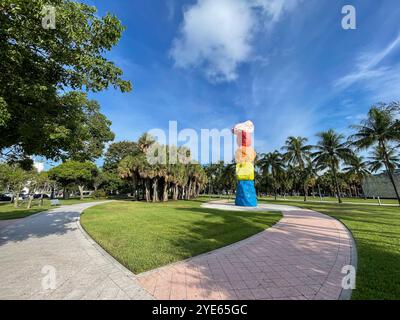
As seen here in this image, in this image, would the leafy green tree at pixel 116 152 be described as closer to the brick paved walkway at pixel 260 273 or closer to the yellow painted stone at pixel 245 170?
the yellow painted stone at pixel 245 170

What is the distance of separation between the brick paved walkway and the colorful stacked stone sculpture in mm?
14460

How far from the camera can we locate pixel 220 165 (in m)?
72.6

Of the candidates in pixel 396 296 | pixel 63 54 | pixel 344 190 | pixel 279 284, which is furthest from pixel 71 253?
pixel 344 190

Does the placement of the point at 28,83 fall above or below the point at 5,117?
above

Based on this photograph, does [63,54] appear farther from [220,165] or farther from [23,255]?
[220,165]

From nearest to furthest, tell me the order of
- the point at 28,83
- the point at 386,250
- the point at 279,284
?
1. the point at 279,284
2. the point at 28,83
3. the point at 386,250

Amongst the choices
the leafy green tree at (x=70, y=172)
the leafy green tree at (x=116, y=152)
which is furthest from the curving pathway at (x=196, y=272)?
the leafy green tree at (x=116, y=152)

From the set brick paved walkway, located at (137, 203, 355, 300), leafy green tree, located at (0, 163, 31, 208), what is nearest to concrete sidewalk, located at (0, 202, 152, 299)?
brick paved walkway, located at (137, 203, 355, 300)

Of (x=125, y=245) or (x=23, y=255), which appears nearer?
(x=23, y=255)

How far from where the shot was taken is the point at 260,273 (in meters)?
5.08

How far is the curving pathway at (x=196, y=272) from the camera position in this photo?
418 centimetres

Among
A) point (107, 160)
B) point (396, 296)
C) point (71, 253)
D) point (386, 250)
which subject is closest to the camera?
point (396, 296)
